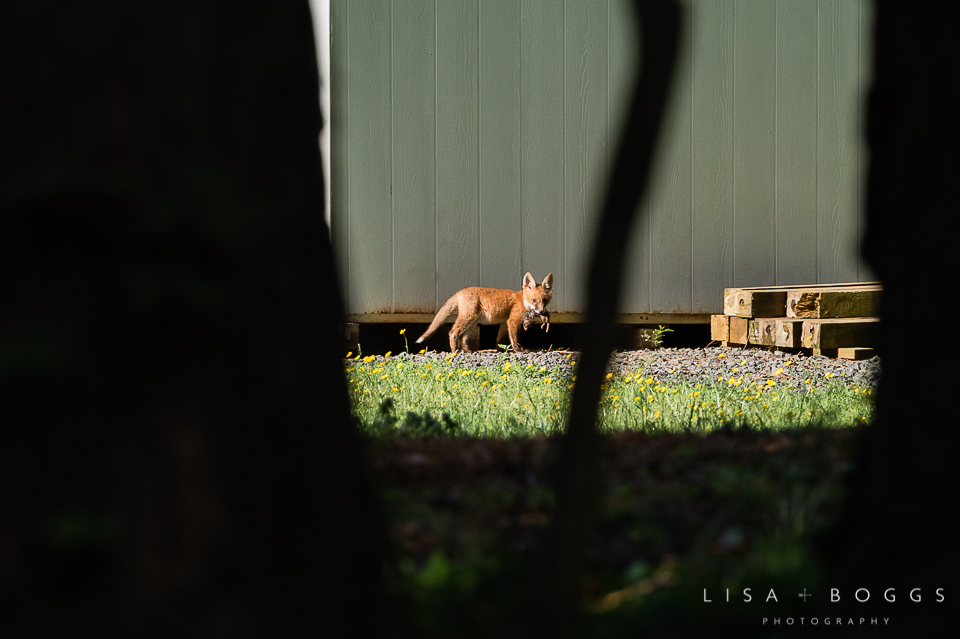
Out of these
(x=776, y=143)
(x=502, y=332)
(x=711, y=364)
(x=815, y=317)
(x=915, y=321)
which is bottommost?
(x=711, y=364)

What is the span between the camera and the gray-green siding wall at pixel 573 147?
822 centimetres

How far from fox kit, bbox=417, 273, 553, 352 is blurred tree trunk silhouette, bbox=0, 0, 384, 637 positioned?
269 inches

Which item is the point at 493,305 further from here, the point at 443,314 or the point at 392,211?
the point at 392,211

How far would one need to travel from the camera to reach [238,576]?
136cm

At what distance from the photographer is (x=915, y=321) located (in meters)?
1.60

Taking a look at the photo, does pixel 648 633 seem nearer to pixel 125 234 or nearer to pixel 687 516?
pixel 687 516

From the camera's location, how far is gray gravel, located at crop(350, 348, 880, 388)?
6.00m

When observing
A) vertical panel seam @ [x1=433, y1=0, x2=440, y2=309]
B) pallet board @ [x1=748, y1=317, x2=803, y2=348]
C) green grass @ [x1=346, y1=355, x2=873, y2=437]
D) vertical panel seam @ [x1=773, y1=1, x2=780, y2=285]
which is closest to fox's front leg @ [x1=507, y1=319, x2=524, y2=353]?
vertical panel seam @ [x1=433, y1=0, x2=440, y2=309]

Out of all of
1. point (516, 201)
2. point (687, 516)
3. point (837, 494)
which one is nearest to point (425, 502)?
point (687, 516)

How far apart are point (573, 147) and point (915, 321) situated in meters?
7.05

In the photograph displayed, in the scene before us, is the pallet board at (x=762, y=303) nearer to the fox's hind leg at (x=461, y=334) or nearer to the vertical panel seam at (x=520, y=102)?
the vertical panel seam at (x=520, y=102)

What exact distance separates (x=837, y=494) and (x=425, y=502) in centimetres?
112

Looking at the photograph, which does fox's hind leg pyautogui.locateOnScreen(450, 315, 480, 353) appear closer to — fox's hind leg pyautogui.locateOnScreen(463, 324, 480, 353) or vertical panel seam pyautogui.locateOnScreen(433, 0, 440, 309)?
fox's hind leg pyautogui.locateOnScreen(463, 324, 480, 353)

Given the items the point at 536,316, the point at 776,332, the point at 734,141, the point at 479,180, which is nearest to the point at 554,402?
the point at 536,316
